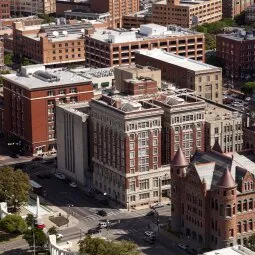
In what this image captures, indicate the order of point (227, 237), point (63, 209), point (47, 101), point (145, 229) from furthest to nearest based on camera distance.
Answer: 1. point (47, 101)
2. point (63, 209)
3. point (145, 229)
4. point (227, 237)

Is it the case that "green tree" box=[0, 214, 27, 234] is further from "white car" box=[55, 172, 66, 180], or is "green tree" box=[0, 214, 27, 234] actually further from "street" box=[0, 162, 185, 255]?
"white car" box=[55, 172, 66, 180]

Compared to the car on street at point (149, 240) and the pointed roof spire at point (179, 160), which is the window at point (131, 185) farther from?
the car on street at point (149, 240)

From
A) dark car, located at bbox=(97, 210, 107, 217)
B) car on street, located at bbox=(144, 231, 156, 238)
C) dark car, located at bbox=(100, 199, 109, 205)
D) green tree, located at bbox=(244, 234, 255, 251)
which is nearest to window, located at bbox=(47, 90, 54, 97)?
dark car, located at bbox=(100, 199, 109, 205)

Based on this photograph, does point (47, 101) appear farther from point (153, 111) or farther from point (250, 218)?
point (250, 218)

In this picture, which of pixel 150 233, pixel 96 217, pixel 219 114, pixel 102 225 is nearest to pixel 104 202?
pixel 96 217

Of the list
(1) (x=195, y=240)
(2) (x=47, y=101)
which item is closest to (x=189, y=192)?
(1) (x=195, y=240)

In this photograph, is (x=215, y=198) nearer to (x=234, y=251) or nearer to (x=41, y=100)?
(x=234, y=251)
